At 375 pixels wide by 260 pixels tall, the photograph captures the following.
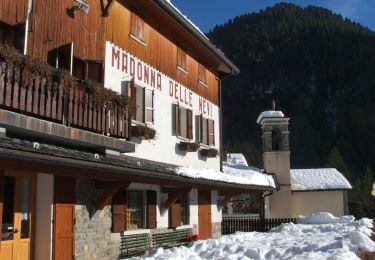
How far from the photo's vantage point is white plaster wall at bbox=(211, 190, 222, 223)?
21.2 meters

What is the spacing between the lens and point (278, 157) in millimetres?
33031

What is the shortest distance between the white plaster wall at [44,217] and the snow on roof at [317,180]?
2588 cm

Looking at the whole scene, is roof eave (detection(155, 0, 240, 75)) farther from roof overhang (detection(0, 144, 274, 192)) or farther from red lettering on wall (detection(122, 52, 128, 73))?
roof overhang (detection(0, 144, 274, 192))

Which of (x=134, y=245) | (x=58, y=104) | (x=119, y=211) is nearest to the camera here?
(x=58, y=104)

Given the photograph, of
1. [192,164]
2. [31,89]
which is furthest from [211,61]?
[31,89]

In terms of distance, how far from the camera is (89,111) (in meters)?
11.3

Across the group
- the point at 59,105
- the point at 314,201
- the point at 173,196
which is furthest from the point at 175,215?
the point at 314,201

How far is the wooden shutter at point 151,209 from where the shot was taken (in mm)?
15000

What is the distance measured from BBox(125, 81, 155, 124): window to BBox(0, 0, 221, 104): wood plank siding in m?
1.05

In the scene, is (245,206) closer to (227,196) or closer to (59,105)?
(227,196)

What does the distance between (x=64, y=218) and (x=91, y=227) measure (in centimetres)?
121

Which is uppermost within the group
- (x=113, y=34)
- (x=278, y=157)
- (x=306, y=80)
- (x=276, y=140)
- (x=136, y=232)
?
(x=306, y=80)

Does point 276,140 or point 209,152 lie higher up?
point 276,140

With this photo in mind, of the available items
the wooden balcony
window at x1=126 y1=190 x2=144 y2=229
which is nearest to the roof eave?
the wooden balcony
